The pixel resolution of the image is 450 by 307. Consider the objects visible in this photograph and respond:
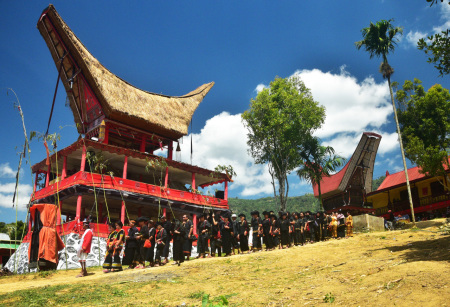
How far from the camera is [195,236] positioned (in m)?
13.7

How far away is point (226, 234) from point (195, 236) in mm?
1199

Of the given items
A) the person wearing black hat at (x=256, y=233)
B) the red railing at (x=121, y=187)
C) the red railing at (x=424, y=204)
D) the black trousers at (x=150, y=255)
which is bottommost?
the black trousers at (x=150, y=255)

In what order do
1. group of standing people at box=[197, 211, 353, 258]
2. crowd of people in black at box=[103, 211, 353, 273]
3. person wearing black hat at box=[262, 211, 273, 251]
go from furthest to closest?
person wearing black hat at box=[262, 211, 273, 251] → group of standing people at box=[197, 211, 353, 258] → crowd of people in black at box=[103, 211, 353, 273]

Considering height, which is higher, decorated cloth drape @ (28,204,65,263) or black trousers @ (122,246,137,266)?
decorated cloth drape @ (28,204,65,263)

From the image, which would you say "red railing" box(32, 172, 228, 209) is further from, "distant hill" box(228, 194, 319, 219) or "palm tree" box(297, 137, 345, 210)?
"distant hill" box(228, 194, 319, 219)

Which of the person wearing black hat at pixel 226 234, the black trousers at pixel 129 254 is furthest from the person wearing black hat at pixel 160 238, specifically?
the person wearing black hat at pixel 226 234

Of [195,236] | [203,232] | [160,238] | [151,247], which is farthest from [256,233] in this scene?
[151,247]

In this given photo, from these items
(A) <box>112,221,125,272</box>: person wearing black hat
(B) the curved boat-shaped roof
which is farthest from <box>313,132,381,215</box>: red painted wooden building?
(A) <box>112,221,125,272</box>: person wearing black hat

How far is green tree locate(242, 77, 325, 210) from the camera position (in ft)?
86.7

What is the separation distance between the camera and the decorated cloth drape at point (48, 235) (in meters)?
12.8

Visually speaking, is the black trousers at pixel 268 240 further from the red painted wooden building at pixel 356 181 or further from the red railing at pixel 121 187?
the red painted wooden building at pixel 356 181

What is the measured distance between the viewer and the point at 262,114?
26.9 meters

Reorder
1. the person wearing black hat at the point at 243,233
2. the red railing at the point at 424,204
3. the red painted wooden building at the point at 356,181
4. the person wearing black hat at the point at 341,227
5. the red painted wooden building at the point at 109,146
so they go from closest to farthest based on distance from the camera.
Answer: the person wearing black hat at the point at 243,233
the person wearing black hat at the point at 341,227
the red painted wooden building at the point at 109,146
the red railing at the point at 424,204
the red painted wooden building at the point at 356,181

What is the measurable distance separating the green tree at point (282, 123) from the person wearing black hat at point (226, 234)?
13.2 metres
